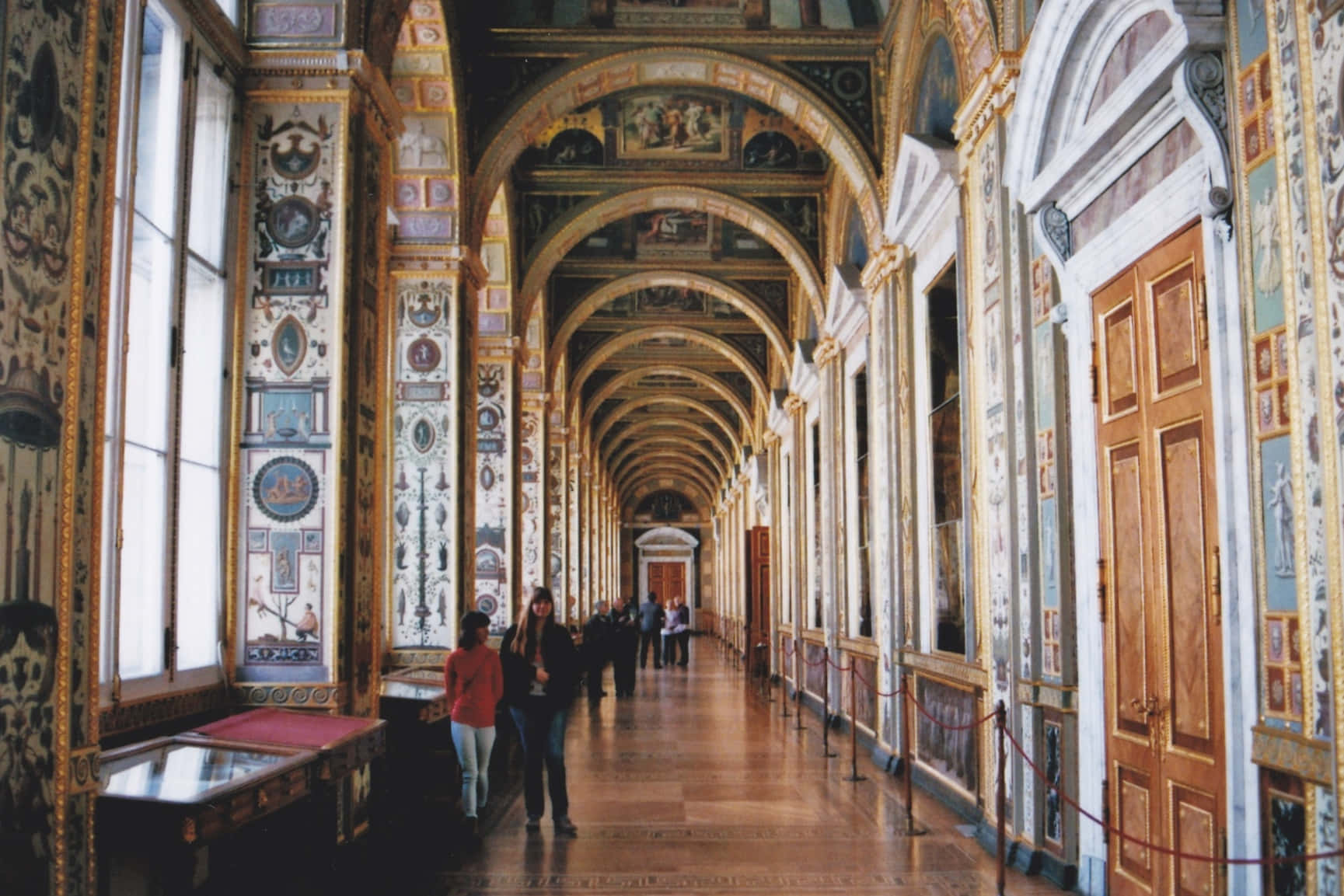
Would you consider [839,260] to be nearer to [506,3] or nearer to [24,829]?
[506,3]

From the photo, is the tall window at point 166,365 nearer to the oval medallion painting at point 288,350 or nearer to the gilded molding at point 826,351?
the oval medallion painting at point 288,350

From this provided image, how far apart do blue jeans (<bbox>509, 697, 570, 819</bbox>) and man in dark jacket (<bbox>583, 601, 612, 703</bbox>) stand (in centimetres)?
1017

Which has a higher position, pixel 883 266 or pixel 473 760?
pixel 883 266

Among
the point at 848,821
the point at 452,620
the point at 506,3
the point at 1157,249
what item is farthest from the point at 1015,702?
the point at 506,3

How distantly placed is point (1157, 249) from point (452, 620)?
309 inches

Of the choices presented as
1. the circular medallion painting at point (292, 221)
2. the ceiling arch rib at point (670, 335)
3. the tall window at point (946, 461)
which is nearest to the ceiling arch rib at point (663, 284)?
the ceiling arch rib at point (670, 335)

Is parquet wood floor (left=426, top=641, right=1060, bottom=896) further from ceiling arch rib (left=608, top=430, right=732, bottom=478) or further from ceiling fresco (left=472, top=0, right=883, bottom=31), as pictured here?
ceiling arch rib (left=608, top=430, right=732, bottom=478)

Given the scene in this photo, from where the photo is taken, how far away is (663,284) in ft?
68.8

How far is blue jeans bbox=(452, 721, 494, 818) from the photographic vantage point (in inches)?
319

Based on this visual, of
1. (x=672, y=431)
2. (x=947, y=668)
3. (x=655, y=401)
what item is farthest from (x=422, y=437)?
(x=672, y=431)

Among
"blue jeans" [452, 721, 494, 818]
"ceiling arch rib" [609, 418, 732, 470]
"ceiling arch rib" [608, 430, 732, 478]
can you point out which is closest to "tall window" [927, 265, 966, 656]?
"blue jeans" [452, 721, 494, 818]

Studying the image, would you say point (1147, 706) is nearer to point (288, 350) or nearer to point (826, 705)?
point (288, 350)

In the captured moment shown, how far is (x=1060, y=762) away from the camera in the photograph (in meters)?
6.90

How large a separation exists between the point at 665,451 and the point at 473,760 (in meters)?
35.9
